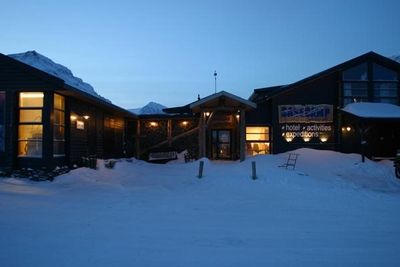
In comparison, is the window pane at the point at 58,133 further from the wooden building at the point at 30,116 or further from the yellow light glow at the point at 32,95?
the yellow light glow at the point at 32,95

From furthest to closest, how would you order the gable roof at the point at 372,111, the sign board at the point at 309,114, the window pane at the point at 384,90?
1. the window pane at the point at 384,90
2. the sign board at the point at 309,114
3. the gable roof at the point at 372,111

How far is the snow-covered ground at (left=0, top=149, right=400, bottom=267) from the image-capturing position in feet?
13.4

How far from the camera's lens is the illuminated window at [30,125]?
432 inches

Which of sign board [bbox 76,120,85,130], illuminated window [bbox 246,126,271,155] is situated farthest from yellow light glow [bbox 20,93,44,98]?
illuminated window [bbox 246,126,271,155]

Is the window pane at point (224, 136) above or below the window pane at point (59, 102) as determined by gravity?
below

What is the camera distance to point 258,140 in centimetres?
1923

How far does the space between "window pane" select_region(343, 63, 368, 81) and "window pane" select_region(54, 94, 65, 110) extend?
658 inches

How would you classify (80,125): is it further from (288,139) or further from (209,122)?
(288,139)

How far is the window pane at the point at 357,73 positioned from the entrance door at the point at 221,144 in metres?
8.82

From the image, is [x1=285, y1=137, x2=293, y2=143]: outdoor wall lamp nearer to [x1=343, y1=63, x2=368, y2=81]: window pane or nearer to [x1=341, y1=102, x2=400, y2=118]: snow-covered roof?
[x1=341, y1=102, x2=400, y2=118]: snow-covered roof

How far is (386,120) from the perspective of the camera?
16016 millimetres

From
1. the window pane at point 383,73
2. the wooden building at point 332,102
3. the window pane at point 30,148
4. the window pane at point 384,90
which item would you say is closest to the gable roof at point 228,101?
the wooden building at point 332,102

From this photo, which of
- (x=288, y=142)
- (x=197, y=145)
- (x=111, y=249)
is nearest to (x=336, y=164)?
(x=288, y=142)

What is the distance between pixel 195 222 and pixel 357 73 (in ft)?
57.6
